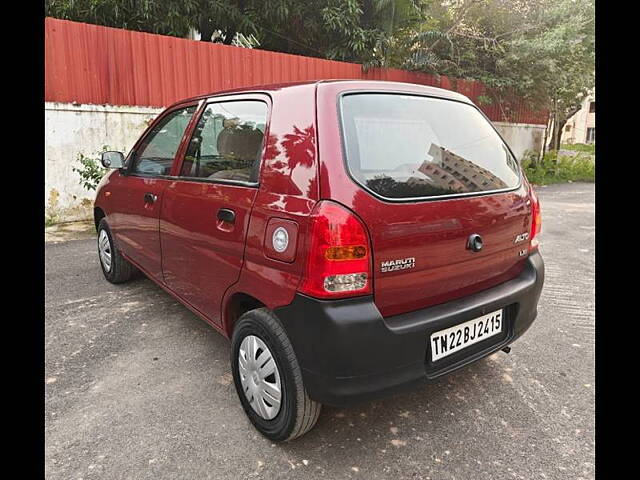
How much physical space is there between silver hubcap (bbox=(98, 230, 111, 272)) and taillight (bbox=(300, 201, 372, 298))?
3.01 metres

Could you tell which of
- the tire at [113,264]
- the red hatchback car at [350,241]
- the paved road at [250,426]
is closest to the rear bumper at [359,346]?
the red hatchback car at [350,241]

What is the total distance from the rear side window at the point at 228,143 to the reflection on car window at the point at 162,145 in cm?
25

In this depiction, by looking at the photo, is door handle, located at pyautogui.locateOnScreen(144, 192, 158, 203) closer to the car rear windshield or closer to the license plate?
the car rear windshield

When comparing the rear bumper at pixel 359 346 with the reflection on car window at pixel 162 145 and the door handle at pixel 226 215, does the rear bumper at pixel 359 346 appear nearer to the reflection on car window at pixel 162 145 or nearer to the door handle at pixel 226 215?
the door handle at pixel 226 215

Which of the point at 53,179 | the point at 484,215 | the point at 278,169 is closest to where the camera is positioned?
the point at 278,169

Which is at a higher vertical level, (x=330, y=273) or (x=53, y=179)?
(x=53, y=179)

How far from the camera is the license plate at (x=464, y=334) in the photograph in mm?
Answer: 2033

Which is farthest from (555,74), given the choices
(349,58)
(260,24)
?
(260,24)

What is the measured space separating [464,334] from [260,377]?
0.97 meters

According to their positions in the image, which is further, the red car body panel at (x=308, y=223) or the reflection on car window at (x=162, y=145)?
the reflection on car window at (x=162, y=145)

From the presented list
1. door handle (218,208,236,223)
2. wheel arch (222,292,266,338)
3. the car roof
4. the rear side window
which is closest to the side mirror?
the rear side window
